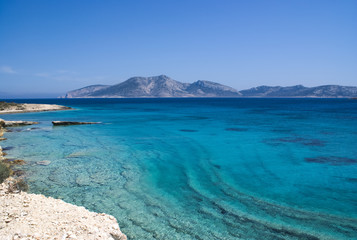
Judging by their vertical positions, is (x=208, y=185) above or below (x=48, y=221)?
below

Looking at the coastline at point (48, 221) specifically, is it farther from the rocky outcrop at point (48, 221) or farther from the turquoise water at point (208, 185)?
the turquoise water at point (208, 185)

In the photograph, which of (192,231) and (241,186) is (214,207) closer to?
(192,231)

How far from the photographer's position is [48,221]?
661cm

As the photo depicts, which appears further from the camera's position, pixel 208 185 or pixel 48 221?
pixel 208 185

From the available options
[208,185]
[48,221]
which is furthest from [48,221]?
[208,185]

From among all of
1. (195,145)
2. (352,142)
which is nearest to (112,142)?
(195,145)

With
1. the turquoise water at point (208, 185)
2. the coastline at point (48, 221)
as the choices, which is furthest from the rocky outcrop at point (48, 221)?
the turquoise water at point (208, 185)

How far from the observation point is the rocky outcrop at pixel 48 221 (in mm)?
5863

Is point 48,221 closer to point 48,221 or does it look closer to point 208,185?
point 48,221

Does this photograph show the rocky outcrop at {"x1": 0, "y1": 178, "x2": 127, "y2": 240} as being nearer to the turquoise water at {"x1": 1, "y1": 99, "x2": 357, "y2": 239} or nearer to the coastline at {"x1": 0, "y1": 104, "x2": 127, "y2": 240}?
the coastline at {"x1": 0, "y1": 104, "x2": 127, "y2": 240}

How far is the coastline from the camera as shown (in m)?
5.87

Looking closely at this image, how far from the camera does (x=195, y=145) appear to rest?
21516 millimetres

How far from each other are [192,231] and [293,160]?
1112 centimetres

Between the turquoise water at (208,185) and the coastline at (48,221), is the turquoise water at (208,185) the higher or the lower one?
the lower one
